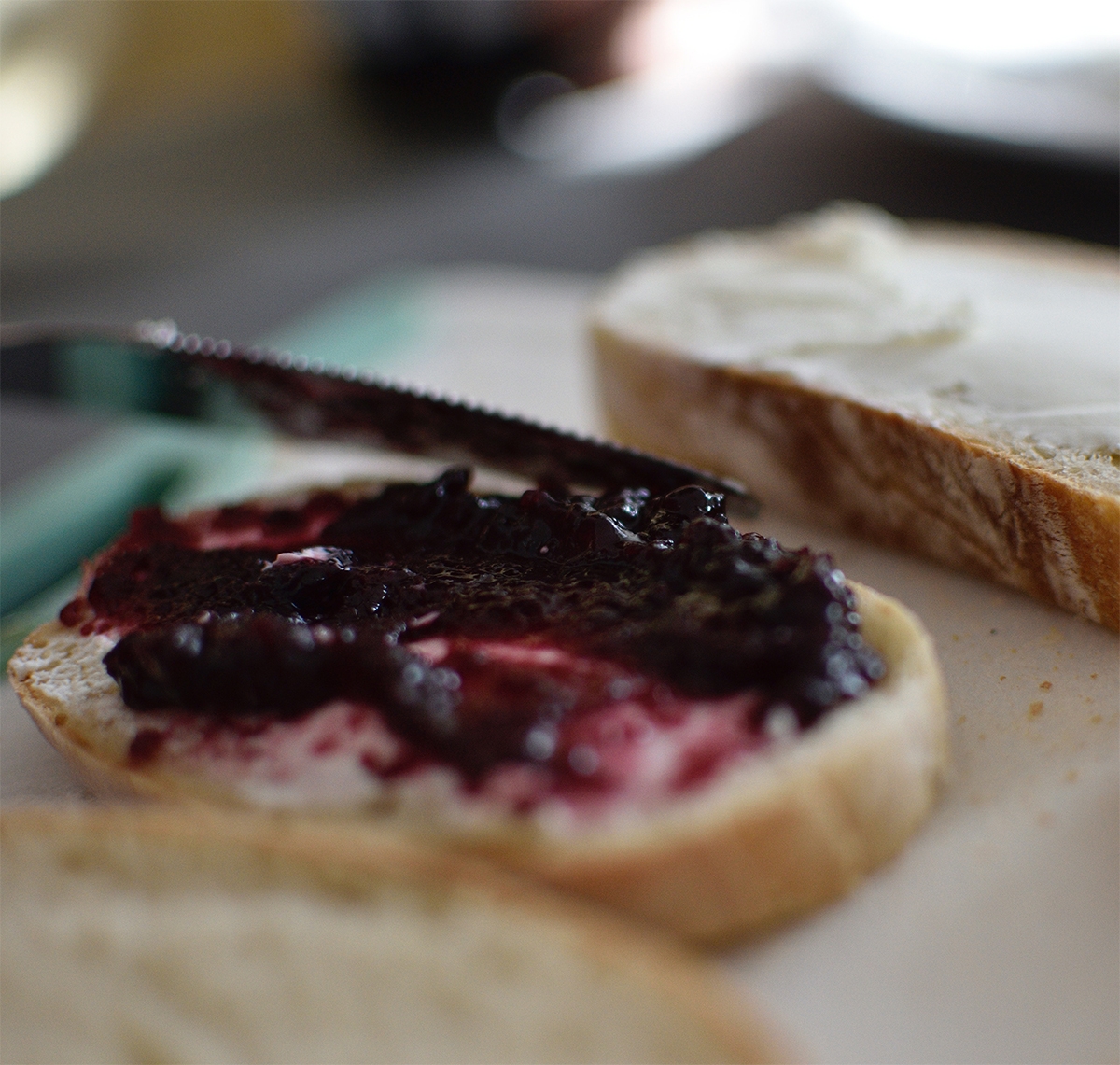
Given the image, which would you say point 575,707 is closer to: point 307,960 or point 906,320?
point 307,960

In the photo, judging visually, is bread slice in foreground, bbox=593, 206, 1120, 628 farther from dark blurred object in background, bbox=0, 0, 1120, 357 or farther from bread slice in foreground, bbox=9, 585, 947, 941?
dark blurred object in background, bbox=0, 0, 1120, 357

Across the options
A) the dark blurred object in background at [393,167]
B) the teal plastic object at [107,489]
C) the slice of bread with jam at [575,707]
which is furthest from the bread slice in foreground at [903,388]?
the dark blurred object in background at [393,167]

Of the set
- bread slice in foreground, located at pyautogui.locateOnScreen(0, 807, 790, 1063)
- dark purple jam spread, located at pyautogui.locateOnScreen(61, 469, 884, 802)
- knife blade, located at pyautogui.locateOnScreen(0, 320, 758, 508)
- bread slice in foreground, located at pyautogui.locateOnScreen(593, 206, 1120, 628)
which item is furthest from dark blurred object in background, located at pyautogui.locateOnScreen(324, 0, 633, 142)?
bread slice in foreground, located at pyautogui.locateOnScreen(0, 807, 790, 1063)

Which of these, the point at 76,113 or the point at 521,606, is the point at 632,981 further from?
the point at 76,113

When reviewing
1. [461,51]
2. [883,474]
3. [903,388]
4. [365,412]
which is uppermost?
[461,51]

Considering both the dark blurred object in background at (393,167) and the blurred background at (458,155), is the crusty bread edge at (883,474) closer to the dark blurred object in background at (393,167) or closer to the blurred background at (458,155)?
the blurred background at (458,155)

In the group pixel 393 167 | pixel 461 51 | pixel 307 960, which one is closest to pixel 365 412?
pixel 307 960

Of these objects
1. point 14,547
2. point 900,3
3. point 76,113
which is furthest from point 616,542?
point 76,113
